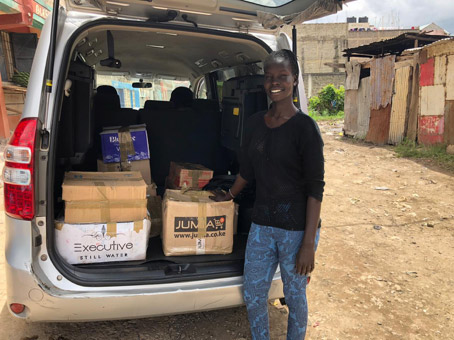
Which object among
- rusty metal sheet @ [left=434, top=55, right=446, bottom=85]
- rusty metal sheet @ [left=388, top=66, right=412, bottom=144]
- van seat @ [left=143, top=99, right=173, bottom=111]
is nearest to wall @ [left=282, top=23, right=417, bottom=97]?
rusty metal sheet @ [left=388, top=66, right=412, bottom=144]

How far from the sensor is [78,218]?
198 cm

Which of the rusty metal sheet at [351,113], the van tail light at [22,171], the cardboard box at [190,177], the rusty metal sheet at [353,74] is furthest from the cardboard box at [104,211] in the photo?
the rusty metal sheet at [353,74]

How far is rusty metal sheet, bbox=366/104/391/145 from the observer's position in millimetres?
10680

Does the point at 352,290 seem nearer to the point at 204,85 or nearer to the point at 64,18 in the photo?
the point at 64,18

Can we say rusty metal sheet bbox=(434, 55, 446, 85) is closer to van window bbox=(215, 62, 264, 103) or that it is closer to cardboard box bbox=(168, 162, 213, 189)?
van window bbox=(215, 62, 264, 103)

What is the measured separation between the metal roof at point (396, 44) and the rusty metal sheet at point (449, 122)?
3.20m

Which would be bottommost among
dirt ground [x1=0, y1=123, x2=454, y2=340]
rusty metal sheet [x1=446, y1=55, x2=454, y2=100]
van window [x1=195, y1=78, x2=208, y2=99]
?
dirt ground [x1=0, y1=123, x2=454, y2=340]

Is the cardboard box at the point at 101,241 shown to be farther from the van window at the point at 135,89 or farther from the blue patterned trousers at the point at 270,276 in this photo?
the van window at the point at 135,89

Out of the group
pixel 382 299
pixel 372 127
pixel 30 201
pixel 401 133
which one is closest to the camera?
pixel 30 201

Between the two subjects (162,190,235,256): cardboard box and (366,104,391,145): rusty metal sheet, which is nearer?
(162,190,235,256): cardboard box

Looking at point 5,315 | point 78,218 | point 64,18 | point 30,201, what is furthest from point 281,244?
point 5,315

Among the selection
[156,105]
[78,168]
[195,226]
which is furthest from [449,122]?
[78,168]

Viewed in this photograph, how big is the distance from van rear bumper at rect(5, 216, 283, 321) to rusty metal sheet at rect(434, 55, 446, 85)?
28.8 ft

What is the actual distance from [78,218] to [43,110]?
0.61 m
